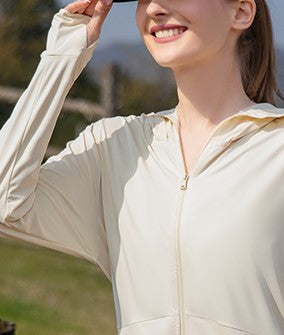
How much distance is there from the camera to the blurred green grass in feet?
25.5

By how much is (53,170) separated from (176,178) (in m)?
0.34

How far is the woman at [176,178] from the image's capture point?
308 centimetres

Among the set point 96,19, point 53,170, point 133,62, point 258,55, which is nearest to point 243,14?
point 258,55

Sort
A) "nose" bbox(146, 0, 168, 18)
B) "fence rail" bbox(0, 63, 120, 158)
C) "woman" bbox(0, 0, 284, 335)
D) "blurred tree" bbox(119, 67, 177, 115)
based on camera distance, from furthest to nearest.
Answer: "blurred tree" bbox(119, 67, 177, 115), "fence rail" bbox(0, 63, 120, 158), "nose" bbox(146, 0, 168, 18), "woman" bbox(0, 0, 284, 335)

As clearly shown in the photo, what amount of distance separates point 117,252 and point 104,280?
18.3 ft

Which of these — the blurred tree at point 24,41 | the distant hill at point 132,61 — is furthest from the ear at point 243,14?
the blurred tree at point 24,41

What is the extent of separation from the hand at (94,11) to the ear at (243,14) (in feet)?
1.08

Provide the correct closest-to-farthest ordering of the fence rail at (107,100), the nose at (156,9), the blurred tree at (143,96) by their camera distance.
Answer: the nose at (156,9), the fence rail at (107,100), the blurred tree at (143,96)

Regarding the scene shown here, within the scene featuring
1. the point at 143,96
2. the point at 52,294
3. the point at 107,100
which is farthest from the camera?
the point at 143,96

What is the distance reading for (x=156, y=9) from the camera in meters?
3.20

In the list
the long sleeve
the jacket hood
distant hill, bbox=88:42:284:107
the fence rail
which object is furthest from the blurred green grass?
the jacket hood

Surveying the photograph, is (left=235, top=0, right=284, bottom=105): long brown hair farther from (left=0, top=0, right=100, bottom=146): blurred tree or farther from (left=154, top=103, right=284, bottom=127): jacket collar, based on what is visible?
(left=0, top=0, right=100, bottom=146): blurred tree

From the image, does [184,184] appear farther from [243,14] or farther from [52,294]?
[52,294]

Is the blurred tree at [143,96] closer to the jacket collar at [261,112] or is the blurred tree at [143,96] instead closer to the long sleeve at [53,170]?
the long sleeve at [53,170]
